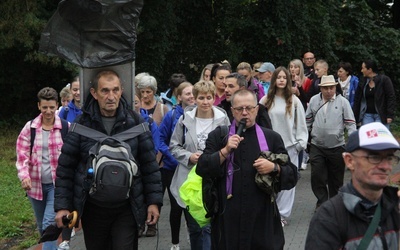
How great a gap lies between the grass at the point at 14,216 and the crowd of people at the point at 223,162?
5.49 ft

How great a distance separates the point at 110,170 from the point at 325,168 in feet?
18.6

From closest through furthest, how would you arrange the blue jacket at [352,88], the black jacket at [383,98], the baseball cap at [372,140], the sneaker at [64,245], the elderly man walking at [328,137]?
1. the baseball cap at [372,140]
2. the sneaker at [64,245]
3. the elderly man walking at [328,137]
4. the black jacket at [383,98]
5. the blue jacket at [352,88]

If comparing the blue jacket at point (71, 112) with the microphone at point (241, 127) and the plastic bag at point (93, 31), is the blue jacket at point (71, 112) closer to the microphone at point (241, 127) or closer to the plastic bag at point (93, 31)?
the plastic bag at point (93, 31)

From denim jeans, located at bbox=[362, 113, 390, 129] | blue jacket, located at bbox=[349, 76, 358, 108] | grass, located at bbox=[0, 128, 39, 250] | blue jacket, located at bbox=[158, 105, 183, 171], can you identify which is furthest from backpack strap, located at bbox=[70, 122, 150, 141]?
blue jacket, located at bbox=[349, 76, 358, 108]

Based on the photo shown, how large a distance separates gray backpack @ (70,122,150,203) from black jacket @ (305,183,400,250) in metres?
2.36

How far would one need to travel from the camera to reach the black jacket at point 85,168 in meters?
6.11

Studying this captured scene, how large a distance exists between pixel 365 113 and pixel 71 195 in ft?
32.4

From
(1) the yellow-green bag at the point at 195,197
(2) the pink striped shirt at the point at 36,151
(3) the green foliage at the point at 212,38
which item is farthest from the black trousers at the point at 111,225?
(3) the green foliage at the point at 212,38

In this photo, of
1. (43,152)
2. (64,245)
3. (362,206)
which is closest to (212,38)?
(64,245)

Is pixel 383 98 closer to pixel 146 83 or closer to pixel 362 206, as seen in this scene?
pixel 146 83

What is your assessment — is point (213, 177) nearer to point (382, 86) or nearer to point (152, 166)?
point (152, 166)

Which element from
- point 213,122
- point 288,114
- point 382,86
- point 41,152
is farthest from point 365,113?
point 41,152

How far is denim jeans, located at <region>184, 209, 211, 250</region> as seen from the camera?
26.0 ft

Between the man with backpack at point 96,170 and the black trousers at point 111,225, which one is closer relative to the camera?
the man with backpack at point 96,170
